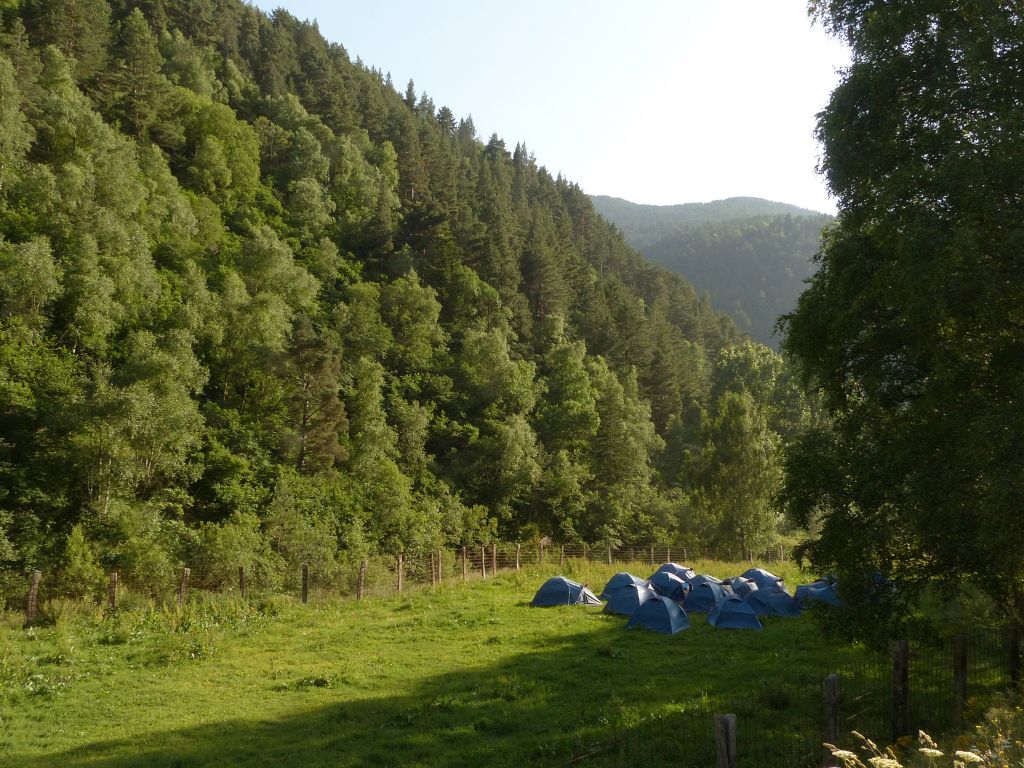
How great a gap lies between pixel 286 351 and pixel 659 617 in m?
27.4

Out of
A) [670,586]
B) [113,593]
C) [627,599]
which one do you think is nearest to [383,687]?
[113,593]

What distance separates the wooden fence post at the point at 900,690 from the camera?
10336 millimetres

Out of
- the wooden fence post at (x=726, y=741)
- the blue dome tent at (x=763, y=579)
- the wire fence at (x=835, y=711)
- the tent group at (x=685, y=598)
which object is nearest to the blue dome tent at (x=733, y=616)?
the tent group at (x=685, y=598)

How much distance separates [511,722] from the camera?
1288 centimetres

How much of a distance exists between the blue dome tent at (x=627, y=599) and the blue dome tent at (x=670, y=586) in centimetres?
194

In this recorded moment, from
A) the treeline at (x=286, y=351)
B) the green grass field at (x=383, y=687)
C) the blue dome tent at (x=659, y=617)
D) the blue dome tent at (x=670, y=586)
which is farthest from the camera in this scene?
the treeline at (x=286, y=351)

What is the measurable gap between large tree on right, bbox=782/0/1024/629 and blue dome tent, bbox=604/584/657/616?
1223 centimetres

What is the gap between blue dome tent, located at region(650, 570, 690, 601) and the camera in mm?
26984

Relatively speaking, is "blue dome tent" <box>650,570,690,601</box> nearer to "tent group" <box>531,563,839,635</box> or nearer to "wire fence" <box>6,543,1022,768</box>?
"tent group" <box>531,563,839,635</box>

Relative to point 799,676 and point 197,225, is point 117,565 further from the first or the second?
point 197,225

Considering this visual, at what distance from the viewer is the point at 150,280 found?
38000mm

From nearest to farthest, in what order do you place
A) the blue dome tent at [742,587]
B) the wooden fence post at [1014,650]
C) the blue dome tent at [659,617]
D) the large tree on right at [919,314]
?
Answer: the large tree on right at [919,314] < the wooden fence post at [1014,650] < the blue dome tent at [659,617] < the blue dome tent at [742,587]

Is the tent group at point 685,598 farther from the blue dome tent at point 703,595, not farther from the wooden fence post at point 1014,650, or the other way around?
the wooden fence post at point 1014,650

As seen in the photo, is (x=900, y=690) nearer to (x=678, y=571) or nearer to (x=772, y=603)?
(x=772, y=603)
